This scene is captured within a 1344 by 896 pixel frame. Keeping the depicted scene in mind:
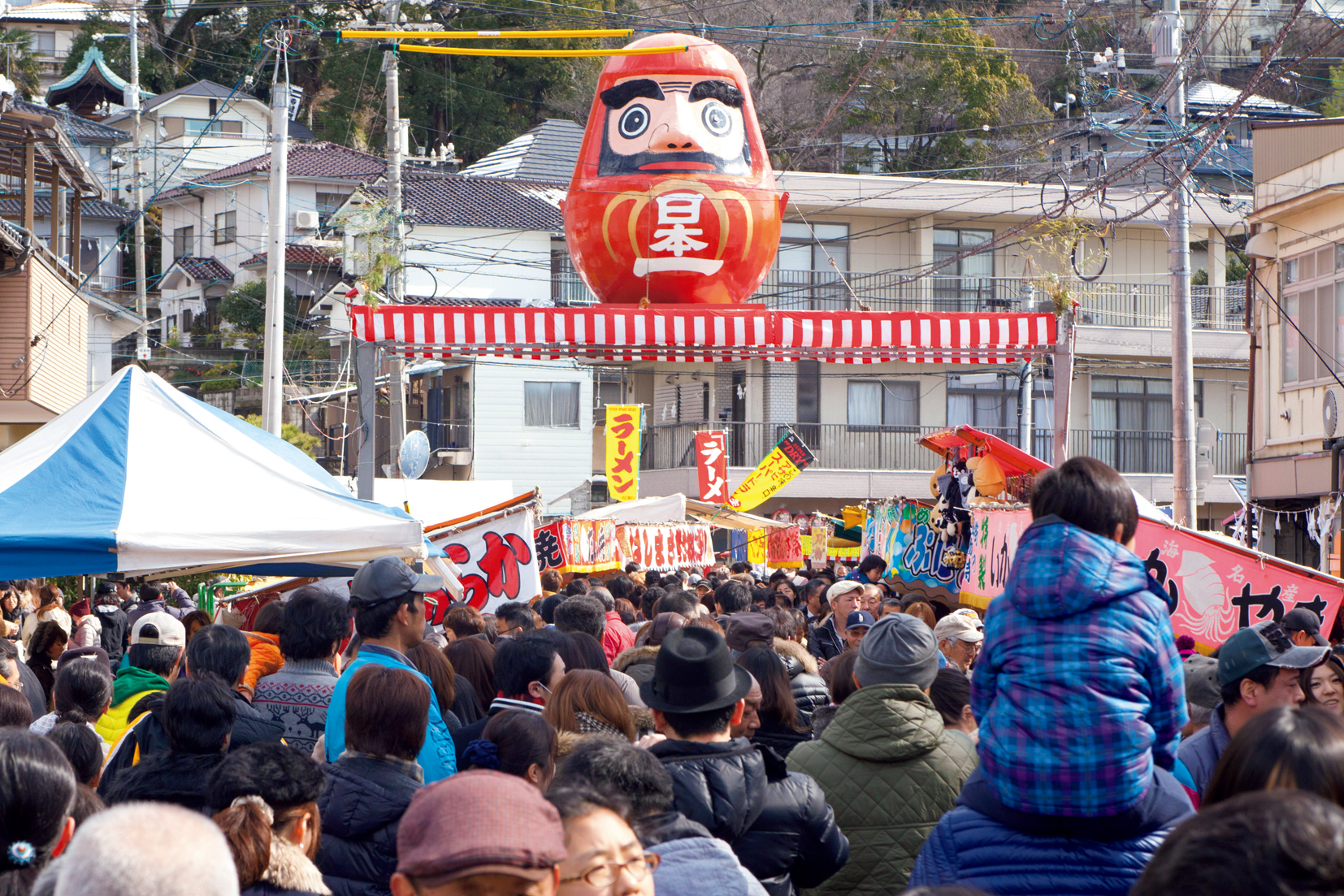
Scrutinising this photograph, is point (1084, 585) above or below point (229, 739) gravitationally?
above

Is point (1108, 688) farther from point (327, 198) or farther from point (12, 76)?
point (12, 76)

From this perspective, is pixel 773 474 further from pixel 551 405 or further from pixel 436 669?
pixel 436 669

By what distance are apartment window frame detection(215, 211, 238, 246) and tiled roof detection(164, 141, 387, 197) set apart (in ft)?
4.78

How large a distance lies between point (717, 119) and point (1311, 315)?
8401 mm

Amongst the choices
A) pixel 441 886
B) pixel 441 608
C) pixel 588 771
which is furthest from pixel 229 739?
pixel 441 608

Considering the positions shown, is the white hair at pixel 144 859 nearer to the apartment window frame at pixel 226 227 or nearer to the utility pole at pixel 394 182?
the utility pole at pixel 394 182

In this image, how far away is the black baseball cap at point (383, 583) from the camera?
523 cm

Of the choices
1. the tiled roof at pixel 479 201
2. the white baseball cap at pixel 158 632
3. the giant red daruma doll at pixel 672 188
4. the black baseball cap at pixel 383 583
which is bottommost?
the white baseball cap at pixel 158 632

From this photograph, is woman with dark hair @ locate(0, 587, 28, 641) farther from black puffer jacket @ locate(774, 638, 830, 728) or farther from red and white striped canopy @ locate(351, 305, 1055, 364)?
black puffer jacket @ locate(774, 638, 830, 728)

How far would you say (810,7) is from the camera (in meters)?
40.6

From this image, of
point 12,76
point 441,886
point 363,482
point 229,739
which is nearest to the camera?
point 441,886

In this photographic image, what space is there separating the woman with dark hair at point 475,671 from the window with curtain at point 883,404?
87.1 ft

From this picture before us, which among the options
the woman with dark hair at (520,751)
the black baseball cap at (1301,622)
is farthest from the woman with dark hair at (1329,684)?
the woman with dark hair at (520,751)

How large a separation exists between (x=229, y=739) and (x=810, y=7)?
1537 inches
